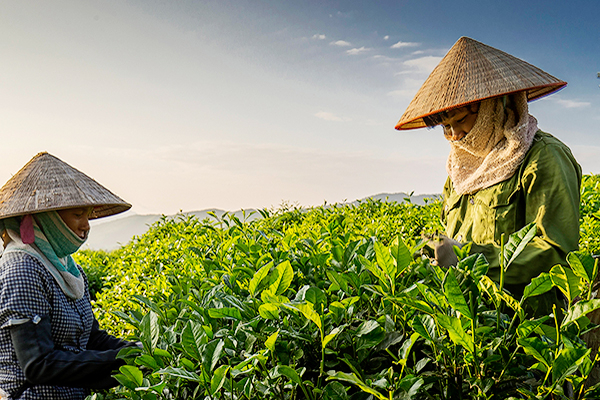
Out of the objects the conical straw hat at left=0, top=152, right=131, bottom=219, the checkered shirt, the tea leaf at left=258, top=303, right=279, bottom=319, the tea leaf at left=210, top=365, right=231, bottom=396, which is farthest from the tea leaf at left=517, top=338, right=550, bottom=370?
the conical straw hat at left=0, top=152, right=131, bottom=219

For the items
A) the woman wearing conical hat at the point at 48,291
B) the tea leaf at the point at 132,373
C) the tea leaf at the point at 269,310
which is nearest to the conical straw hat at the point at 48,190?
the woman wearing conical hat at the point at 48,291

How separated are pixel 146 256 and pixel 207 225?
2.17 feet

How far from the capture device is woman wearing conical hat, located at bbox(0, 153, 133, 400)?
2.12 meters

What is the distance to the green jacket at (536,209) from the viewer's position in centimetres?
173

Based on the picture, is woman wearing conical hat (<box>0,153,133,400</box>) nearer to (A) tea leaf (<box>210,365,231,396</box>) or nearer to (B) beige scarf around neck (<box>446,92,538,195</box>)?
(A) tea leaf (<box>210,365,231,396</box>)

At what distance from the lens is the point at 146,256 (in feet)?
14.4

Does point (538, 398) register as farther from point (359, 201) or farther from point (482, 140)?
point (359, 201)

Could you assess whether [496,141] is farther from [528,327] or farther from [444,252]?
[528,327]

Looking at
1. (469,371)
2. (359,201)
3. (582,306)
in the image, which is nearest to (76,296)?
(469,371)

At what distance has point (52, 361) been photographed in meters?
2.13

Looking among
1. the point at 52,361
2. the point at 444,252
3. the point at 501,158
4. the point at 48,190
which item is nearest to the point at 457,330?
the point at 444,252

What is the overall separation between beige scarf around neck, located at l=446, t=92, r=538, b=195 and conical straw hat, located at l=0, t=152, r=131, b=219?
2032 mm

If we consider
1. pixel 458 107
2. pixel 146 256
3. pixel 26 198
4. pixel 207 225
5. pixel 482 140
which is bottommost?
pixel 146 256

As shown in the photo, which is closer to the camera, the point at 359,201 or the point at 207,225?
the point at 207,225
